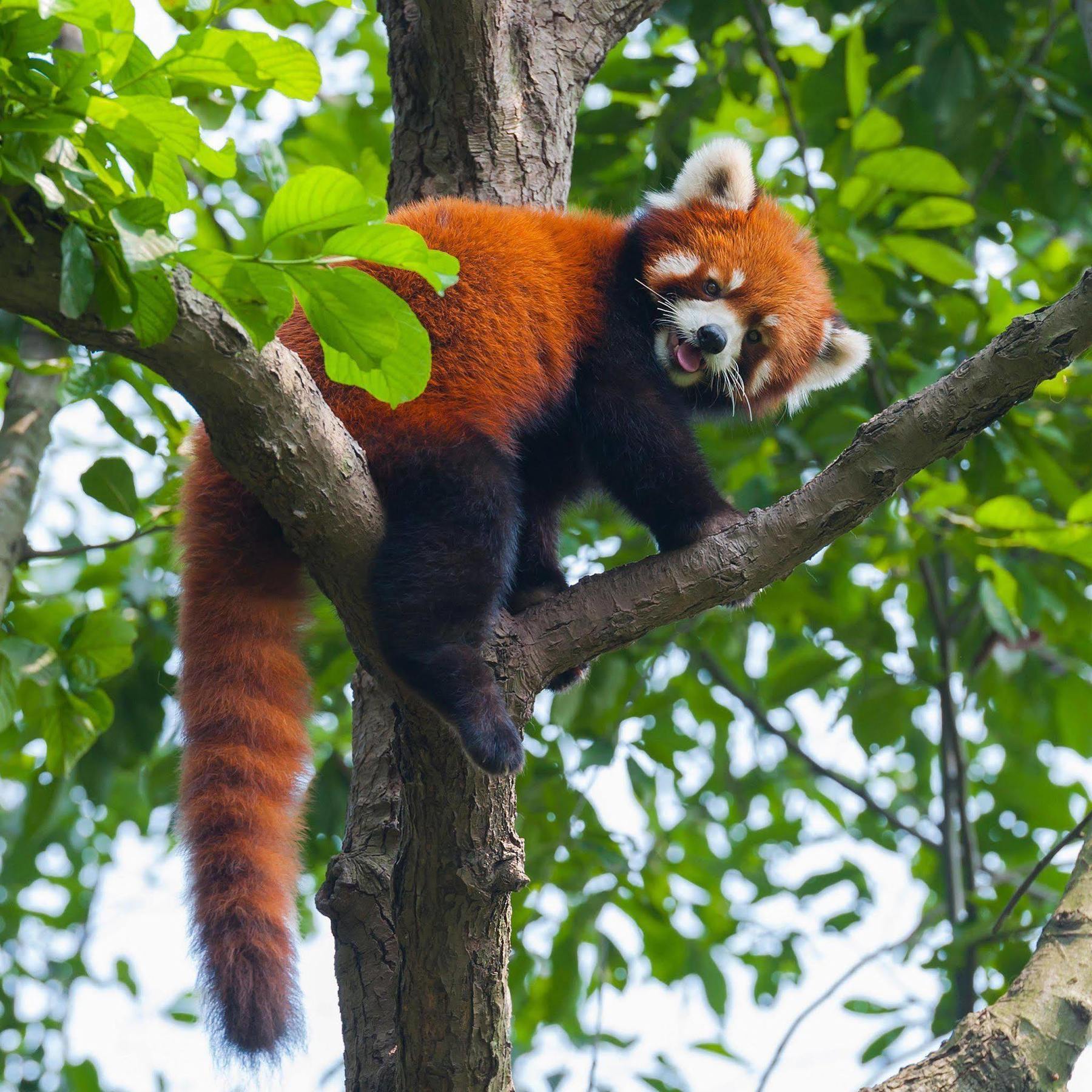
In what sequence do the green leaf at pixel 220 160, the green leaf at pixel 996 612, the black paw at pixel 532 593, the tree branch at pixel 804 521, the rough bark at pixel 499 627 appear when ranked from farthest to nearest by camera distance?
the green leaf at pixel 996 612 → the black paw at pixel 532 593 → the tree branch at pixel 804 521 → the rough bark at pixel 499 627 → the green leaf at pixel 220 160

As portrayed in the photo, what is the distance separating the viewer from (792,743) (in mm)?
5141

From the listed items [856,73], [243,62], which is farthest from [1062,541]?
[243,62]

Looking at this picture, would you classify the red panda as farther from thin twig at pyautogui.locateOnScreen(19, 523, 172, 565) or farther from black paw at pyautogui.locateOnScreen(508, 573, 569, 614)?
thin twig at pyautogui.locateOnScreen(19, 523, 172, 565)

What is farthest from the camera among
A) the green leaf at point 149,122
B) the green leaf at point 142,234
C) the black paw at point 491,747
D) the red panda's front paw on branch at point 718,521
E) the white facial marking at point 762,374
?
the white facial marking at point 762,374

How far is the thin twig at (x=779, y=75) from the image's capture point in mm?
3949

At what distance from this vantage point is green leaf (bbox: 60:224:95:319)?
1537 millimetres

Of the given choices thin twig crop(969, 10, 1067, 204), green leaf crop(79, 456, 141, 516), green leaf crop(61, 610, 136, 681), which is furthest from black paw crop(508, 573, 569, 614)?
thin twig crop(969, 10, 1067, 204)

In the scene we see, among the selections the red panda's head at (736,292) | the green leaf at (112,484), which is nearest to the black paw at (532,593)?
the red panda's head at (736,292)

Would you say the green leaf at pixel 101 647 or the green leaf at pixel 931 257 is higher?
the green leaf at pixel 931 257

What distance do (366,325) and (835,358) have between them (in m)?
2.48

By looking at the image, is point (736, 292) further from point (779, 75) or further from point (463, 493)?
point (463, 493)

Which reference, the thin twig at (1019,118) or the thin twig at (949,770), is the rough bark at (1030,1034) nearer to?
the thin twig at (949,770)

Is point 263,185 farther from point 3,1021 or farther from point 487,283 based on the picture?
point 3,1021

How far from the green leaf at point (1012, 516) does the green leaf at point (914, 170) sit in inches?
39.4
